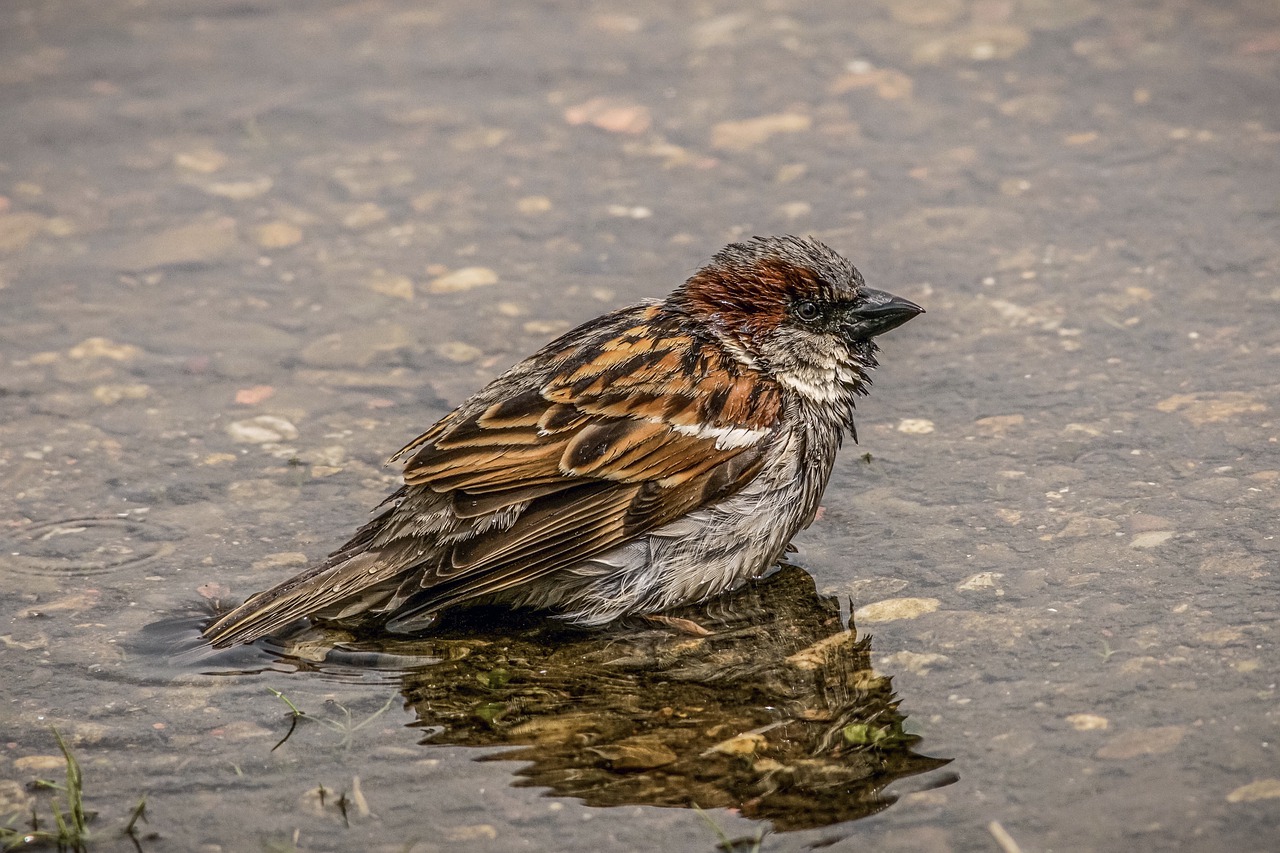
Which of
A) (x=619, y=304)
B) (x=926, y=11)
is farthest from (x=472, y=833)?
(x=926, y=11)

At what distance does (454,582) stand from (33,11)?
6.56m

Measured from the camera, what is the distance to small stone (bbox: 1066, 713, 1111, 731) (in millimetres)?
4305

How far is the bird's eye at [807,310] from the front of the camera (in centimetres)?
538

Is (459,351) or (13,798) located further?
(459,351)

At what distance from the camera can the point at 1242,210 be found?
23.6ft

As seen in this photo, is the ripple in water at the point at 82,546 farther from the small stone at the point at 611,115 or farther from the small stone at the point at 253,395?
the small stone at the point at 611,115

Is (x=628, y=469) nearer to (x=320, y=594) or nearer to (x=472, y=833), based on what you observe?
(x=320, y=594)

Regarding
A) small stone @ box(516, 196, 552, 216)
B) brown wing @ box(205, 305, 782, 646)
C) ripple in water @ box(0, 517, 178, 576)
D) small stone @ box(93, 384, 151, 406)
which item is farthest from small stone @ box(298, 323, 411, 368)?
brown wing @ box(205, 305, 782, 646)

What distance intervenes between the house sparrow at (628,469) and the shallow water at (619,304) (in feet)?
0.79

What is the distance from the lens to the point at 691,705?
15.3 feet

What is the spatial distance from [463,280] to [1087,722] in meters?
3.94

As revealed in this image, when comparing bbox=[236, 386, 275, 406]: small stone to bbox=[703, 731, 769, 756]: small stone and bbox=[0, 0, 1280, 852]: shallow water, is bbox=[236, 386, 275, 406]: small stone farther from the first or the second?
bbox=[703, 731, 769, 756]: small stone

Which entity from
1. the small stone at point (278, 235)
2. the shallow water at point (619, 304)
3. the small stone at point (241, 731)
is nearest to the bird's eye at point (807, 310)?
the shallow water at point (619, 304)

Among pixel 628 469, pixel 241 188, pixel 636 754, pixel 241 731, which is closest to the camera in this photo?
pixel 636 754
